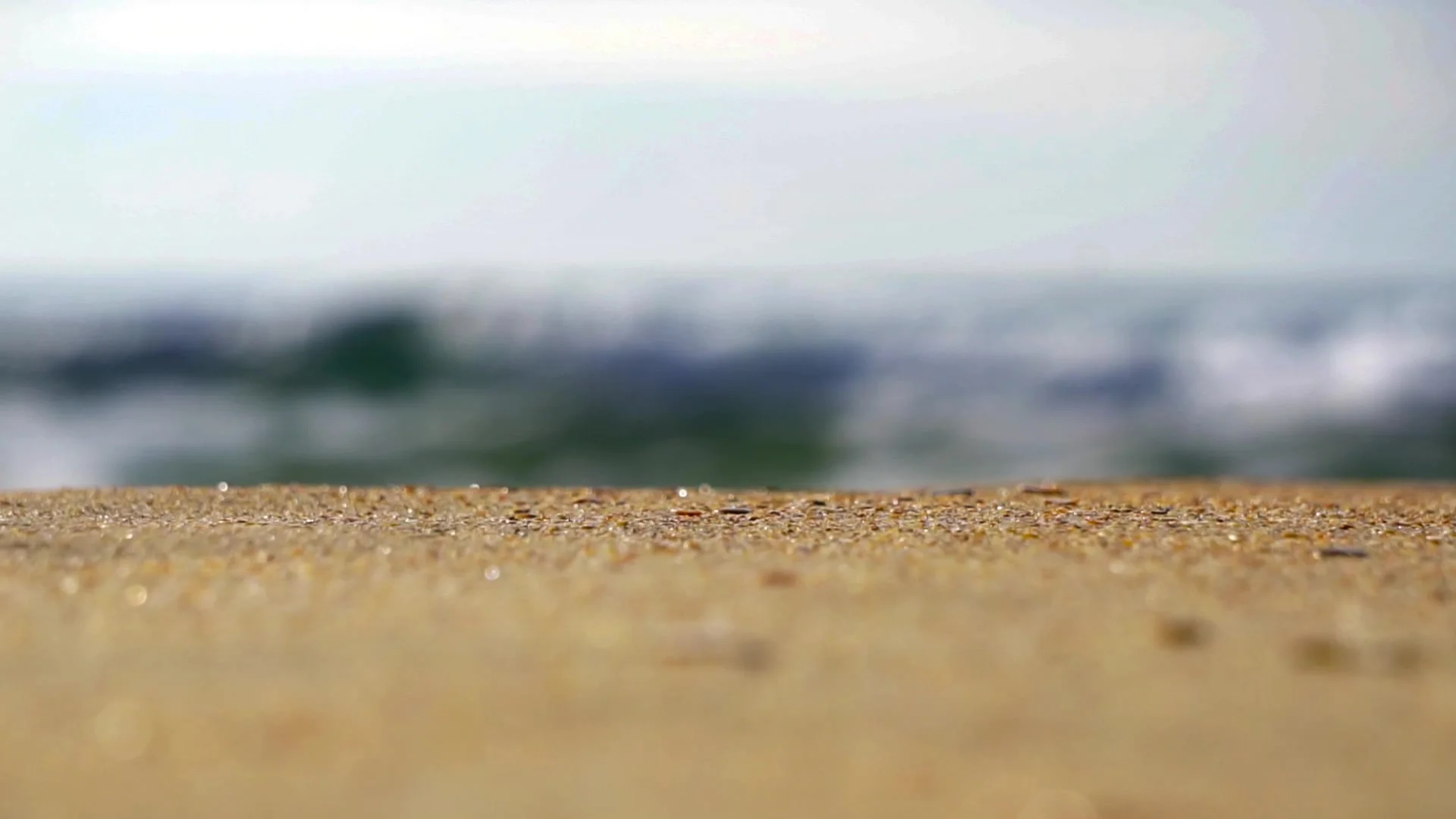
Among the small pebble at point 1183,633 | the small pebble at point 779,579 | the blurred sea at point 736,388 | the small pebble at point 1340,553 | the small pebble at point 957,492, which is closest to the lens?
the small pebble at point 1183,633

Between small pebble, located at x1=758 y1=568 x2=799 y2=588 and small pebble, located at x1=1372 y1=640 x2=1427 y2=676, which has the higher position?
small pebble, located at x1=758 y1=568 x2=799 y2=588

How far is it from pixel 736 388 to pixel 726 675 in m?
13.2

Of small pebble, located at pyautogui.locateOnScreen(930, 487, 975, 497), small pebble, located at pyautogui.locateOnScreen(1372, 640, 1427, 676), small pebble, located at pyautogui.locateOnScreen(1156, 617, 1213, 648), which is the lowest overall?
small pebble, located at pyautogui.locateOnScreen(1372, 640, 1427, 676)

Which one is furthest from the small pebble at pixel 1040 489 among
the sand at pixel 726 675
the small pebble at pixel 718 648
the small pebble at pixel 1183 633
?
the small pebble at pixel 718 648

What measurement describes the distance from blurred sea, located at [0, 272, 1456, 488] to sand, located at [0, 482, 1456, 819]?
8534 mm

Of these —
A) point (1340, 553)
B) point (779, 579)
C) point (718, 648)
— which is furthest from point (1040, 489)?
point (718, 648)

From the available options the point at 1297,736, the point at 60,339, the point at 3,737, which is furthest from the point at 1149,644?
the point at 60,339

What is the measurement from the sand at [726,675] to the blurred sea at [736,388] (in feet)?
28.0

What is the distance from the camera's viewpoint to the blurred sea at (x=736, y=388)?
12828 mm

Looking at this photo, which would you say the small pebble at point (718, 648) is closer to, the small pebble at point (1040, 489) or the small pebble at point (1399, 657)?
the small pebble at point (1399, 657)

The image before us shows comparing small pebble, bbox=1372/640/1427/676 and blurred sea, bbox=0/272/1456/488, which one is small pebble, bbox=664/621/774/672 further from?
blurred sea, bbox=0/272/1456/488

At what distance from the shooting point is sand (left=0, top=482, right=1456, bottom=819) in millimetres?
1637

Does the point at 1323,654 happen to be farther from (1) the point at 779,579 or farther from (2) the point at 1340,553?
(2) the point at 1340,553

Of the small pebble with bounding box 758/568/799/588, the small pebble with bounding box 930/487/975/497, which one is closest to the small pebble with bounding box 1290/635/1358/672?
the small pebble with bounding box 758/568/799/588
